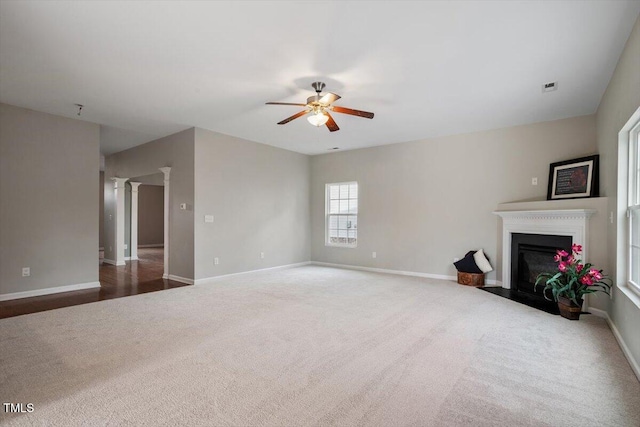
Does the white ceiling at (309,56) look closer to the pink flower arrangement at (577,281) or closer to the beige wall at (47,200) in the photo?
the beige wall at (47,200)

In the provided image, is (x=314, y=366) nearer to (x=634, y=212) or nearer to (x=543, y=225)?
(x=634, y=212)

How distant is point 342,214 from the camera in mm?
7625

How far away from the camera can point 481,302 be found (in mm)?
4469

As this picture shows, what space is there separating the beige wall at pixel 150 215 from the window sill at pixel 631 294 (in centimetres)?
1330

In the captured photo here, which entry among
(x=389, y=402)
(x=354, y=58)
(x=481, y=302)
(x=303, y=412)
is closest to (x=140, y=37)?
(x=354, y=58)

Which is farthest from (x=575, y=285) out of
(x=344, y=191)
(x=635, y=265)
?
(x=344, y=191)

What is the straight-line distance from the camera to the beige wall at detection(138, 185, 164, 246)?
1250 cm

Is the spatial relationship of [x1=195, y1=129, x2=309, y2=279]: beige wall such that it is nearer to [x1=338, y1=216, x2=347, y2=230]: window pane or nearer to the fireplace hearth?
[x1=338, y1=216, x2=347, y2=230]: window pane

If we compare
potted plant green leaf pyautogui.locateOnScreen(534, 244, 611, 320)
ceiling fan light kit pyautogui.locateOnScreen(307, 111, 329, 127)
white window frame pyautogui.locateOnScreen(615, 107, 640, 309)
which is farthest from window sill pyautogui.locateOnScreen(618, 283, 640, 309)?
ceiling fan light kit pyautogui.locateOnScreen(307, 111, 329, 127)

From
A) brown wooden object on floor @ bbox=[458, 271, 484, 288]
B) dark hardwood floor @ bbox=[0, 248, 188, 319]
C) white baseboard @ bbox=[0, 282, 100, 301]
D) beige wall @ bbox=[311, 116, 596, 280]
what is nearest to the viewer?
dark hardwood floor @ bbox=[0, 248, 188, 319]

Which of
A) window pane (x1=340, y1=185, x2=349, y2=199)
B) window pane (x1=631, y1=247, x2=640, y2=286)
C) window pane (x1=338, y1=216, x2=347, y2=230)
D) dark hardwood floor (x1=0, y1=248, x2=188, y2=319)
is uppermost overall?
window pane (x1=340, y1=185, x2=349, y2=199)

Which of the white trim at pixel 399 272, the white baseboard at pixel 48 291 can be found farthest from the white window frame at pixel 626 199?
the white baseboard at pixel 48 291

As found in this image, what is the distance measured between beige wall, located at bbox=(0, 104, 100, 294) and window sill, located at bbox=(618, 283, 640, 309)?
6745 millimetres

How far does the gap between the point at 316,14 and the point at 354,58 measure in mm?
743
